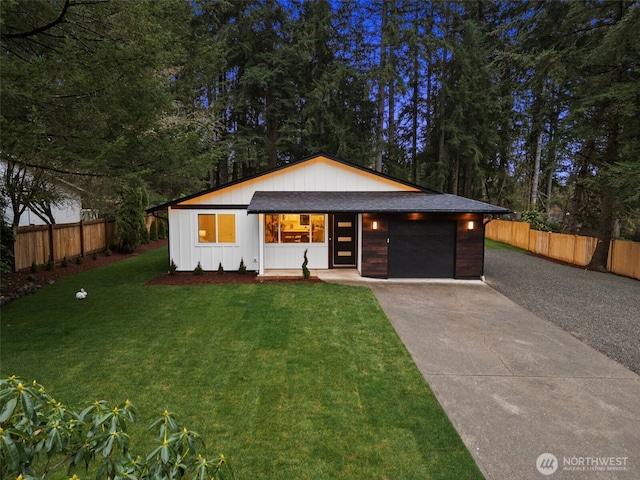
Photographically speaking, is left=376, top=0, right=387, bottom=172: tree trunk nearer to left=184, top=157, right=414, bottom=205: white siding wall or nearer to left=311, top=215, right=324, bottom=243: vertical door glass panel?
left=184, top=157, right=414, bottom=205: white siding wall

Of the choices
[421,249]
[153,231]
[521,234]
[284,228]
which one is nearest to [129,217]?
[153,231]

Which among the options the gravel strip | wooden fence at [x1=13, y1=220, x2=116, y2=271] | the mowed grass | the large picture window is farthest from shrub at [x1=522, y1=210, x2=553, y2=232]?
wooden fence at [x1=13, y1=220, x2=116, y2=271]

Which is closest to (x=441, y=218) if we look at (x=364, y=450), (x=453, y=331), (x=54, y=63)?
(x=453, y=331)

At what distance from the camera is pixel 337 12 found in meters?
21.4

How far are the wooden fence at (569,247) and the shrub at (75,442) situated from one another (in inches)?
558

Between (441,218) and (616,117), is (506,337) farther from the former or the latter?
(616,117)

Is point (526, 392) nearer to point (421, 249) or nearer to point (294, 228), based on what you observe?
point (421, 249)

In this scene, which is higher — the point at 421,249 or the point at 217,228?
the point at 217,228

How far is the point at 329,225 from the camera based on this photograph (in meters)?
11.6

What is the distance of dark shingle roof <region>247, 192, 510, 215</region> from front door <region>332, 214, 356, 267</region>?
2.65 feet

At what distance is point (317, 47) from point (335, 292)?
1768cm

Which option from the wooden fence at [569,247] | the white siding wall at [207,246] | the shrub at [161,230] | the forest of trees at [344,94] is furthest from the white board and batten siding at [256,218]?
the shrub at [161,230]

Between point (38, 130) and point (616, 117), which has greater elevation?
point (616, 117)

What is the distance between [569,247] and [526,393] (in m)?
12.2
